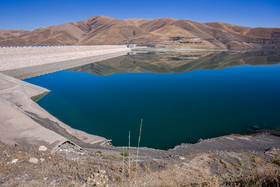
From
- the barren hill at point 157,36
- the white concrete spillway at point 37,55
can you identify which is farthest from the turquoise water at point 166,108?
the barren hill at point 157,36

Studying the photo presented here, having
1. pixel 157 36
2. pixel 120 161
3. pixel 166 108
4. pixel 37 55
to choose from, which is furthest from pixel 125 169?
pixel 157 36

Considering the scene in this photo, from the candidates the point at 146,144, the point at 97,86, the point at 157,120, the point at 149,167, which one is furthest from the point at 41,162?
the point at 97,86

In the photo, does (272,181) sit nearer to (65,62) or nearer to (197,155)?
(197,155)

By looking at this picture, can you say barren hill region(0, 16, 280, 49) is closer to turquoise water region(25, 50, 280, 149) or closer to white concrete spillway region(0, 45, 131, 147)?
white concrete spillway region(0, 45, 131, 147)

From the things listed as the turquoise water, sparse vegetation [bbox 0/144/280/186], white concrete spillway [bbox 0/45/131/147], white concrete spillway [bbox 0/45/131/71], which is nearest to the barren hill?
white concrete spillway [bbox 0/45/131/71]

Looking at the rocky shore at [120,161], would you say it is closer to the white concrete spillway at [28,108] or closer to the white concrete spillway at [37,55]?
the white concrete spillway at [28,108]

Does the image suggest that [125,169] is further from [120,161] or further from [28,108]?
[28,108]
